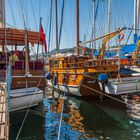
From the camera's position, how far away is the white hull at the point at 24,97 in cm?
901

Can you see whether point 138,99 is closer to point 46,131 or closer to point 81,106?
point 81,106

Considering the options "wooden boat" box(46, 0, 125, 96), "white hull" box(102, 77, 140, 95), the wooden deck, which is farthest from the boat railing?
the wooden deck

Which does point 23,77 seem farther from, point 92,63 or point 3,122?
point 92,63

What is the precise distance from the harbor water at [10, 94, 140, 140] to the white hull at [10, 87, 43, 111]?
2.53ft

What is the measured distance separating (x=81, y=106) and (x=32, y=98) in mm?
4484

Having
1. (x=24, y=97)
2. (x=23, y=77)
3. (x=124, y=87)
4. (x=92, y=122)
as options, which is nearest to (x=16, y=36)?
(x=23, y=77)

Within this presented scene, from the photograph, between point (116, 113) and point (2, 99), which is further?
point (116, 113)

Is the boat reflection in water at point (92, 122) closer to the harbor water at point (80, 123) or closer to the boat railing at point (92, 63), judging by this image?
the harbor water at point (80, 123)

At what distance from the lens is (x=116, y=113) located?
11.4 metres

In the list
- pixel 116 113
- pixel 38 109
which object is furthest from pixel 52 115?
pixel 116 113

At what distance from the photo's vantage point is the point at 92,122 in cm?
995

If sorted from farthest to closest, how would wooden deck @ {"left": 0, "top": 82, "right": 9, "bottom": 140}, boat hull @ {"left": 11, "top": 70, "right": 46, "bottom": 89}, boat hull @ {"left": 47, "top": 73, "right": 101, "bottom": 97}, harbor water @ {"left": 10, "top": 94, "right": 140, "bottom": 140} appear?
boat hull @ {"left": 47, "top": 73, "right": 101, "bottom": 97} < boat hull @ {"left": 11, "top": 70, "right": 46, "bottom": 89} < harbor water @ {"left": 10, "top": 94, "right": 140, "bottom": 140} < wooden deck @ {"left": 0, "top": 82, "right": 9, "bottom": 140}

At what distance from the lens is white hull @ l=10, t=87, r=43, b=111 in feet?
29.6

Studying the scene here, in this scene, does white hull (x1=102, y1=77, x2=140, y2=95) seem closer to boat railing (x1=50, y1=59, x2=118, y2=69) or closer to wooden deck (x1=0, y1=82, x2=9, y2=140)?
boat railing (x1=50, y1=59, x2=118, y2=69)
